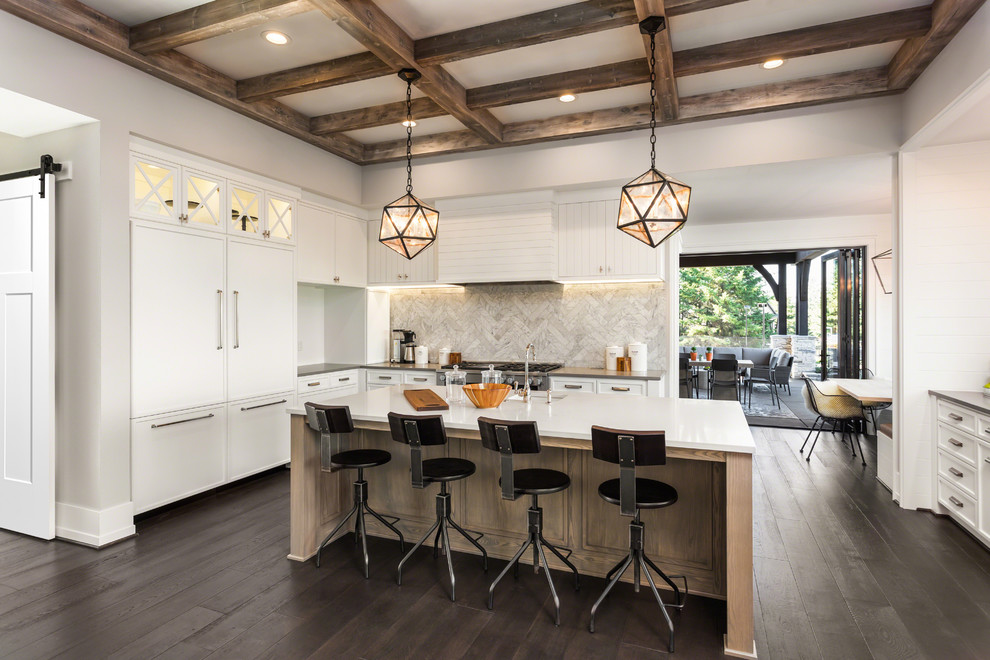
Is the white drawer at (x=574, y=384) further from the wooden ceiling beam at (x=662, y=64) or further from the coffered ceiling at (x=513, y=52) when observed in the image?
the wooden ceiling beam at (x=662, y=64)

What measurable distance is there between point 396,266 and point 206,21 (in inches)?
121

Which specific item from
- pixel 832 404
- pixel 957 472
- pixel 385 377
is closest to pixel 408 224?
pixel 385 377

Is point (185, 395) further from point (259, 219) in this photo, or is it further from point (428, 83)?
point (428, 83)

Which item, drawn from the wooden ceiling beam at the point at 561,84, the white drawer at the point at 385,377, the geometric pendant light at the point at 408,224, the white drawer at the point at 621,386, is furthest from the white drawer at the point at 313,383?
the wooden ceiling beam at the point at 561,84

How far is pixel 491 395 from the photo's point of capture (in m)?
2.95

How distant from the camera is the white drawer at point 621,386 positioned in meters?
4.70

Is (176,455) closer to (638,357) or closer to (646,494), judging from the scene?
(646,494)

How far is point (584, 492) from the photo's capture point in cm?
282

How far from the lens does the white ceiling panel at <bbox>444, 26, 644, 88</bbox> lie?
329 cm

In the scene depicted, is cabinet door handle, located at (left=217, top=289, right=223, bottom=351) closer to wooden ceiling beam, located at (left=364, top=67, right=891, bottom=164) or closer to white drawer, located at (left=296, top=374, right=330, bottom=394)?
white drawer, located at (left=296, top=374, right=330, bottom=394)

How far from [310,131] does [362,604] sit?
151 inches

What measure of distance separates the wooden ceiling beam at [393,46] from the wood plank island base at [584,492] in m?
2.06

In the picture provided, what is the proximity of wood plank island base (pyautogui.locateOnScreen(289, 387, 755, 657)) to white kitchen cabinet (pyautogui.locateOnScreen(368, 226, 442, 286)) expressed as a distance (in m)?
2.44

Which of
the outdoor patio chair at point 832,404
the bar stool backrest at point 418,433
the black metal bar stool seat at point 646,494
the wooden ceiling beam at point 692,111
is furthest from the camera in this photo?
the outdoor patio chair at point 832,404
